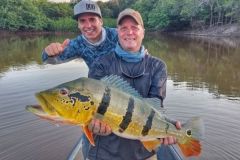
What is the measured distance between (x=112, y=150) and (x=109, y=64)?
102 cm

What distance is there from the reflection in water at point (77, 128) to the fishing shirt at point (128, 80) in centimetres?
559

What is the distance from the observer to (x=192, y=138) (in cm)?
376

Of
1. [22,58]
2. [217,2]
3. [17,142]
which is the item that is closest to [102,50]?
[17,142]

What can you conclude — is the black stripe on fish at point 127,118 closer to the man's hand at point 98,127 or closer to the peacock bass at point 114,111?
the peacock bass at point 114,111

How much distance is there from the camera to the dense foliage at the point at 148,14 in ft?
198

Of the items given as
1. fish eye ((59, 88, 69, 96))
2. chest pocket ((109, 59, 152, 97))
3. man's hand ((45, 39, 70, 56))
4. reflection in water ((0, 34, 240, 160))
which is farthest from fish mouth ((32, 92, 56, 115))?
reflection in water ((0, 34, 240, 160))

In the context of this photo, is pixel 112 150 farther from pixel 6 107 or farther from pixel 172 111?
pixel 6 107

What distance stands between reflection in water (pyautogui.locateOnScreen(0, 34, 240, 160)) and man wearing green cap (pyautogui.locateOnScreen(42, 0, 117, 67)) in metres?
4.83

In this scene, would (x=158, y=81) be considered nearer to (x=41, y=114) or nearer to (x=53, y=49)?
(x=41, y=114)

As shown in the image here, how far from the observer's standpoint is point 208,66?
23.5 m

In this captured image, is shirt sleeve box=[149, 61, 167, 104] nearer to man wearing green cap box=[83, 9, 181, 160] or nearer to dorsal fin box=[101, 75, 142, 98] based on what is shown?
man wearing green cap box=[83, 9, 181, 160]

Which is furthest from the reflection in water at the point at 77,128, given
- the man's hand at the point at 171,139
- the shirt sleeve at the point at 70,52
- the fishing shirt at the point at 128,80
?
the man's hand at the point at 171,139

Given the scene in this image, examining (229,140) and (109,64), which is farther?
(229,140)

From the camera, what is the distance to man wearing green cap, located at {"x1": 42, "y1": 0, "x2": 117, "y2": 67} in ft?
16.3
